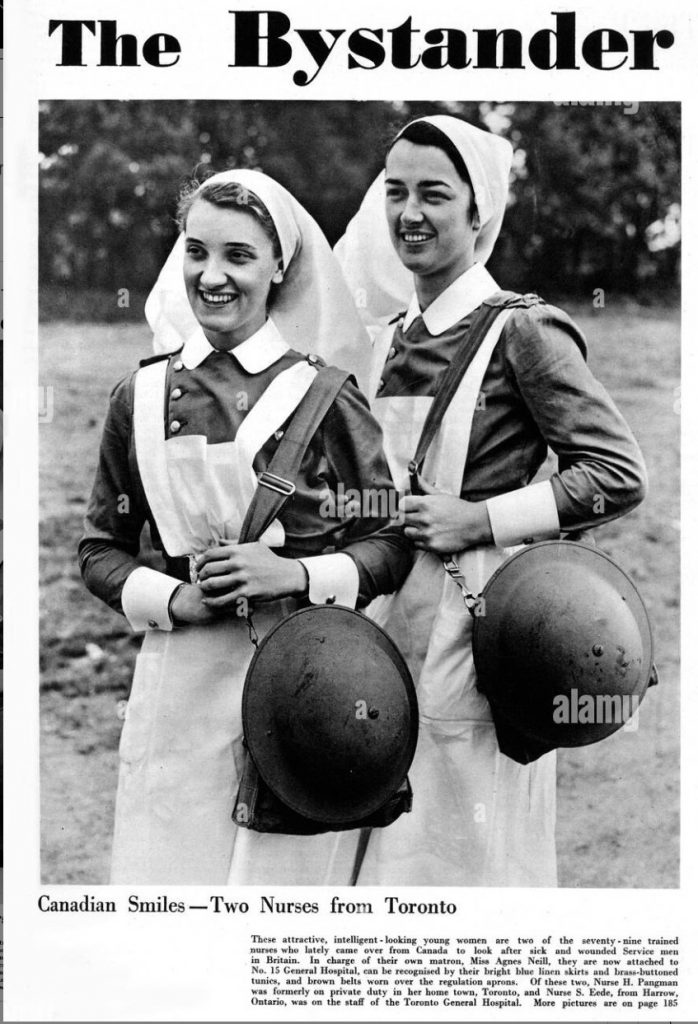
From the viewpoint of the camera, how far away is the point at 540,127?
4.77m

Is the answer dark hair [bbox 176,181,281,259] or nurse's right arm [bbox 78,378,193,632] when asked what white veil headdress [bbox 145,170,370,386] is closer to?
dark hair [bbox 176,181,281,259]

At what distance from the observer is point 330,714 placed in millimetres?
4422

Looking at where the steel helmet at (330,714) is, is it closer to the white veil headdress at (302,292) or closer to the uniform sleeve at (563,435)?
the uniform sleeve at (563,435)

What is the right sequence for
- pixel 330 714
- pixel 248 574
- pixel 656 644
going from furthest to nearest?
pixel 656 644 → pixel 248 574 → pixel 330 714

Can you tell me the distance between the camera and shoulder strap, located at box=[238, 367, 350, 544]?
4.64 metres

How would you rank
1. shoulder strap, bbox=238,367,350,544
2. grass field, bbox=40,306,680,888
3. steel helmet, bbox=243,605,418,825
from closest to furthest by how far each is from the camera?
steel helmet, bbox=243,605,418,825 → shoulder strap, bbox=238,367,350,544 → grass field, bbox=40,306,680,888

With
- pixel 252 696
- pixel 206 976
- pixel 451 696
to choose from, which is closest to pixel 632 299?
pixel 451 696

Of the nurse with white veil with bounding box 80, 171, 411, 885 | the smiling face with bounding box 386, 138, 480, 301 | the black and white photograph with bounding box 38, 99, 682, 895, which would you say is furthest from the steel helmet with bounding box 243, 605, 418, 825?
the smiling face with bounding box 386, 138, 480, 301

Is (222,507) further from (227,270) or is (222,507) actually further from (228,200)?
(228,200)

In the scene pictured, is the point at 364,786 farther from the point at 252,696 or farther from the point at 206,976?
the point at 206,976

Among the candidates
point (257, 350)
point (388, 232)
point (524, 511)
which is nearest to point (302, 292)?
point (257, 350)

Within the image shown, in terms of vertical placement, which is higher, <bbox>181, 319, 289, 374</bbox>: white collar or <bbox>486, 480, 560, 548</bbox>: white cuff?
<bbox>181, 319, 289, 374</bbox>: white collar

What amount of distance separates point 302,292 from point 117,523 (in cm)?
99

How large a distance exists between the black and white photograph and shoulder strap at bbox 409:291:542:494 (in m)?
0.01
